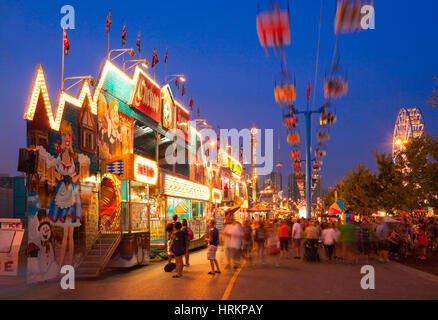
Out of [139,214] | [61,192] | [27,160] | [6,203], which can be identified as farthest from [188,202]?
[6,203]

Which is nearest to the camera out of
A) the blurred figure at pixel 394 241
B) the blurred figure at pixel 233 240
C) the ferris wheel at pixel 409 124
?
the blurred figure at pixel 233 240

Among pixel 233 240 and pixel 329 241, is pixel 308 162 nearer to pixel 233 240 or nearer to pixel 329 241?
pixel 329 241

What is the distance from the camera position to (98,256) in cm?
1510

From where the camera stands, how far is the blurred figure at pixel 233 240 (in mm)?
15539

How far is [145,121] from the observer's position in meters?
23.5

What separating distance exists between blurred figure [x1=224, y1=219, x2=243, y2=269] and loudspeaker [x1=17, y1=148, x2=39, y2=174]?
22.4 ft

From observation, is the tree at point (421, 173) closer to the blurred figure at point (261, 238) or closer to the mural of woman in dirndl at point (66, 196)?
the blurred figure at point (261, 238)

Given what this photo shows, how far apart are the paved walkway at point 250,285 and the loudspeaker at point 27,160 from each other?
11.1ft

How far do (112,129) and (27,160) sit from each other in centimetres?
636

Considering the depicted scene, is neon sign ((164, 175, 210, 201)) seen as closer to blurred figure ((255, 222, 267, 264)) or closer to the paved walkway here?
blurred figure ((255, 222, 267, 264))

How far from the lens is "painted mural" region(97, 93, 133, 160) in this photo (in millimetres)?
17750

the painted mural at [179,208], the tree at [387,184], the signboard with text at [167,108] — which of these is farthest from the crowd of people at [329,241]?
the tree at [387,184]

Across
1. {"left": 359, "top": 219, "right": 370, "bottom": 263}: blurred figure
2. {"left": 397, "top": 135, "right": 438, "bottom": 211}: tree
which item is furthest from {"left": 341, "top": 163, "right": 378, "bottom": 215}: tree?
{"left": 359, "top": 219, "right": 370, "bottom": 263}: blurred figure
